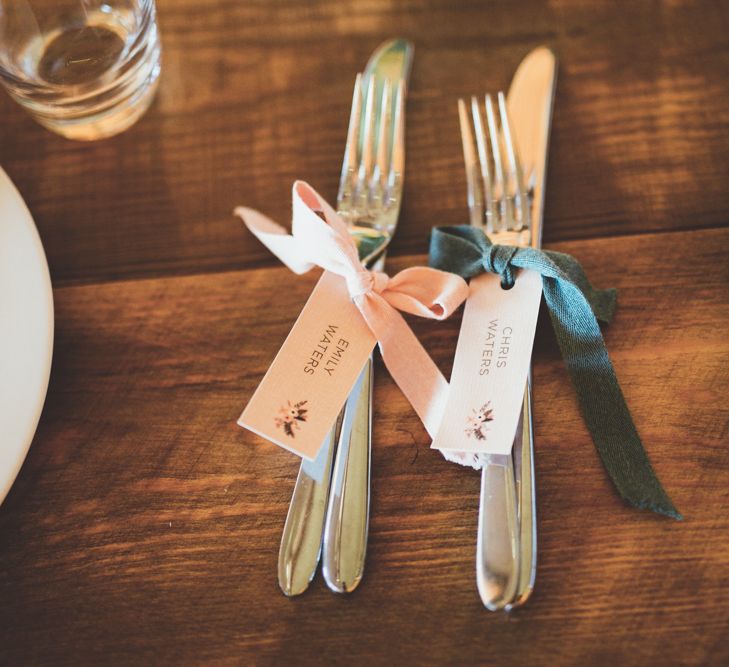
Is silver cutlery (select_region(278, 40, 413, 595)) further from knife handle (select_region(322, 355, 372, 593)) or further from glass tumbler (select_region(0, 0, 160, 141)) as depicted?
glass tumbler (select_region(0, 0, 160, 141))

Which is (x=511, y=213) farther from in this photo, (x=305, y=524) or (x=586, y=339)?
(x=305, y=524)

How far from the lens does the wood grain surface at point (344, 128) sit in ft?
2.00

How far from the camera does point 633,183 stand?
61cm

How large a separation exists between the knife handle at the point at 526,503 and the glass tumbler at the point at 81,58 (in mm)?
412

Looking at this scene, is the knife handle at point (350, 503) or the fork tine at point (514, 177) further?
the fork tine at point (514, 177)

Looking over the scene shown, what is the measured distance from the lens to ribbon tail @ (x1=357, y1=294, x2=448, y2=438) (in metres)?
0.51

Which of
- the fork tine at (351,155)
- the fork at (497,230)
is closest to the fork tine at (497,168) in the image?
the fork at (497,230)

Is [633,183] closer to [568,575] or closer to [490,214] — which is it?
[490,214]

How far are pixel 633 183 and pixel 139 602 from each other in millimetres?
475

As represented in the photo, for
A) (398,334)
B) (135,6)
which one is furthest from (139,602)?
(135,6)

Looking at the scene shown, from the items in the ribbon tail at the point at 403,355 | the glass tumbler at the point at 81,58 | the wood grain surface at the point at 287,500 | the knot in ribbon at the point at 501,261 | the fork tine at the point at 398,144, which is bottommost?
the wood grain surface at the point at 287,500

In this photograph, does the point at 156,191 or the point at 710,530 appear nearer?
the point at 710,530

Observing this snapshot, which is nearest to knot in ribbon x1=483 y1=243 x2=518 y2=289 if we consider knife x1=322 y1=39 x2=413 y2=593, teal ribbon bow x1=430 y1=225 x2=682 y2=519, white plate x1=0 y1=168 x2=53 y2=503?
teal ribbon bow x1=430 y1=225 x2=682 y2=519

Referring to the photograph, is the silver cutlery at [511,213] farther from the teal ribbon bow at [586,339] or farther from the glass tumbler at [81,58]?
the glass tumbler at [81,58]
